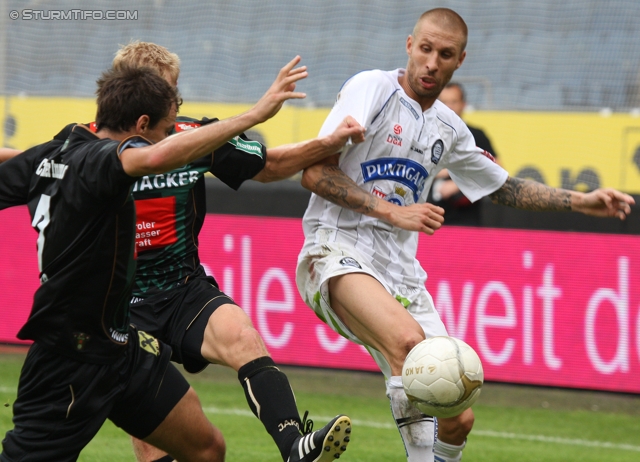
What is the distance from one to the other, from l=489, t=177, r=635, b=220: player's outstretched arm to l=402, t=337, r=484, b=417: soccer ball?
1.38 m

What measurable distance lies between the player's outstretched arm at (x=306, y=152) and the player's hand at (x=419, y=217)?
410 millimetres

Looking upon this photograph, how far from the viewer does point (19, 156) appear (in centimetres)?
380

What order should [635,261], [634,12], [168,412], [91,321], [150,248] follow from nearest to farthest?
1. [91,321]
2. [168,412]
3. [150,248]
4. [635,261]
5. [634,12]

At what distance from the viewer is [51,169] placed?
368 cm

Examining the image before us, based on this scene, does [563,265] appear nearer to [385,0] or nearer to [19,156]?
[19,156]

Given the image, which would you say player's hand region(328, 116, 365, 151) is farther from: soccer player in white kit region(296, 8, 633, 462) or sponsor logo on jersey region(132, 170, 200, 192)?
sponsor logo on jersey region(132, 170, 200, 192)

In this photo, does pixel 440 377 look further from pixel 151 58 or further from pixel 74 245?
pixel 151 58

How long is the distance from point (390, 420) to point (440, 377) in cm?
347

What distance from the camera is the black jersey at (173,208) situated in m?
4.80

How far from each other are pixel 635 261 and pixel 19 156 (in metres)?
5.53

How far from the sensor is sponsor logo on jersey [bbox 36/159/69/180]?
11.9 feet

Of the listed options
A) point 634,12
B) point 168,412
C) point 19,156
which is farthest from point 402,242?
point 634,12

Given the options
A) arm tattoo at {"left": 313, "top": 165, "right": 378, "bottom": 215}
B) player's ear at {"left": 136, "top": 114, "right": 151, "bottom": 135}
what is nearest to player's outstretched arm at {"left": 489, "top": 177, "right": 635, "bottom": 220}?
arm tattoo at {"left": 313, "top": 165, "right": 378, "bottom": 215}

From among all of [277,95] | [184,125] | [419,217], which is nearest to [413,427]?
[419,217]
